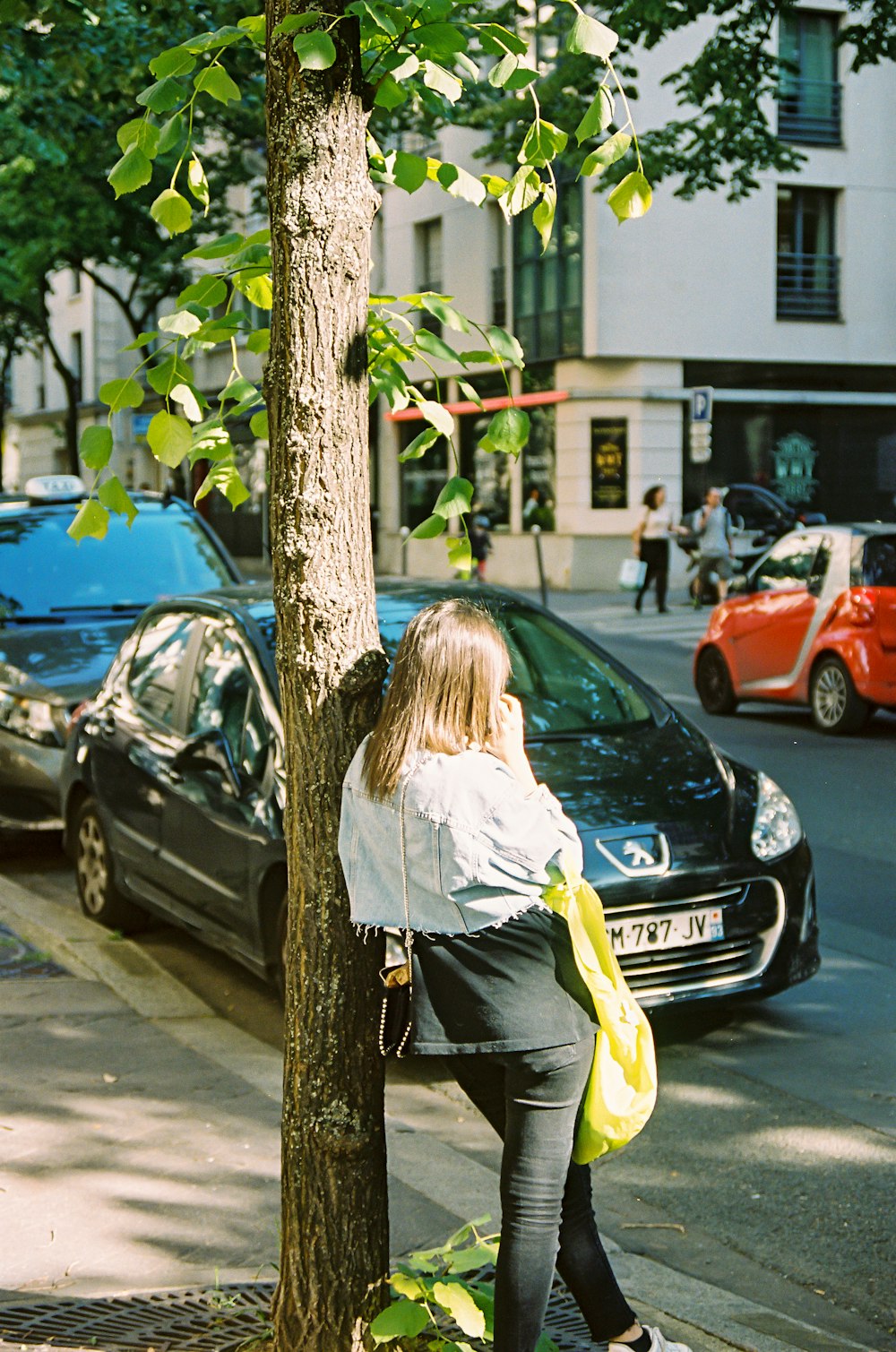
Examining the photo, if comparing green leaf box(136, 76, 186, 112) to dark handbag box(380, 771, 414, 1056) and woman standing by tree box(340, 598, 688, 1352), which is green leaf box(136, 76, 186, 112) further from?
dark handbag box(380, 771, 414, 1056)

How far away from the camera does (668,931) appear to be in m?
5.55

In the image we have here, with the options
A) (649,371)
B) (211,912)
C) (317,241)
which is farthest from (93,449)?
(649,371)

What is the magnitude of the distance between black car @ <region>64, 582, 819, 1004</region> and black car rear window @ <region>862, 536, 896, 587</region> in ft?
19.7

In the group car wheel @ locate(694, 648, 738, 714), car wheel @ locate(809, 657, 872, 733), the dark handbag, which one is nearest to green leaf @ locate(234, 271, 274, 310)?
the dark handbag

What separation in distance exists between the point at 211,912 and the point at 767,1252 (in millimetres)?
2803

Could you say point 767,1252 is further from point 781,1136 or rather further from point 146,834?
point 146,834

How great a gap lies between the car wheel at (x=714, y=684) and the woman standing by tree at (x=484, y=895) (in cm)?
1159

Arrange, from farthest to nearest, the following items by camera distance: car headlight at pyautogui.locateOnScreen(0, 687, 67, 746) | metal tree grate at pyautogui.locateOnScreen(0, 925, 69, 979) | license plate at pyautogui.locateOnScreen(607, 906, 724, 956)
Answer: car headlight at pyautogui.locateOnScreen(0, 687, 67, 746)
metal tree grate at pyautogui.locateOnScreen(0, 925, 69, 979)
license plate at pyautogui.locateOnScreen(607, 906, 724, 956)

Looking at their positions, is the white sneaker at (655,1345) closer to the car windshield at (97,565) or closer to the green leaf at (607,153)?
the green leaf at (607,153)

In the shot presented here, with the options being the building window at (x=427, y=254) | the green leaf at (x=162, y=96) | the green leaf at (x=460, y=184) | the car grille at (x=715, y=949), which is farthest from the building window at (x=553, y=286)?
the green leaf at (x=162, y=96)

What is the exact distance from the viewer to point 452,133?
33719mm

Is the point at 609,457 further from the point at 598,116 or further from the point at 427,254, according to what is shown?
the point at 598,116

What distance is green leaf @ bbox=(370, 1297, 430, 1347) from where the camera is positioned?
10.0ft

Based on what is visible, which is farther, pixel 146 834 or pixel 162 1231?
pixel 146 834
